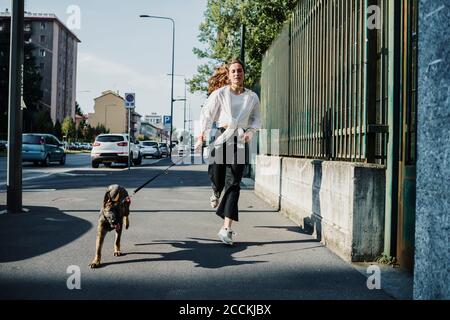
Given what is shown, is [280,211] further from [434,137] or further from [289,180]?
[434,137]

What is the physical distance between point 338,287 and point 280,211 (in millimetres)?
4529

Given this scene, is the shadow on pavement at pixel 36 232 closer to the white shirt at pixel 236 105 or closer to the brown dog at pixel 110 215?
the brown dog at pixel 110 215

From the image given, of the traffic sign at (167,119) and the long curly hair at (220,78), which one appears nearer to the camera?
the long curly hair at (220,78)

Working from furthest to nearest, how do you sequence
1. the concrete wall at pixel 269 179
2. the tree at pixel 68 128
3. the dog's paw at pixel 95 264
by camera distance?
the tree at pixel 68 128 < the concrete wall at pixel 269 179 < the dog's paw at pixel 95 264

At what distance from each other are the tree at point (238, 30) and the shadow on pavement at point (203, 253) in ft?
40.4

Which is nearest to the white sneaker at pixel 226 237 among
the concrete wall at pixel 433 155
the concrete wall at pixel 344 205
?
the concrete wall at pixel 344 205

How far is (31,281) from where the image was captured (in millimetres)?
3730

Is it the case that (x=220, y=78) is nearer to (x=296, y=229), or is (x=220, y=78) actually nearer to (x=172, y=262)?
(x=296, y=229)

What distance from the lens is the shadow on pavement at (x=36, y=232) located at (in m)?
4.82

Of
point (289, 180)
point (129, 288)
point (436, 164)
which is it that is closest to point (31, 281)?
point (129, 288)

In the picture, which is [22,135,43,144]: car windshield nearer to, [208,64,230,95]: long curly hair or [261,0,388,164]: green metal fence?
[261,0,388,164]: green metal fence

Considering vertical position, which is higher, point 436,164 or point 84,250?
point 436,164

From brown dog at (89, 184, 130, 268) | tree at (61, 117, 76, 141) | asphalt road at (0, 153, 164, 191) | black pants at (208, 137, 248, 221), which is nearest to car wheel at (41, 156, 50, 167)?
asphalt road at (0, 153, 164, 191)

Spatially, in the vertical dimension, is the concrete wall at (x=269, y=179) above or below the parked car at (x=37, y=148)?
below
